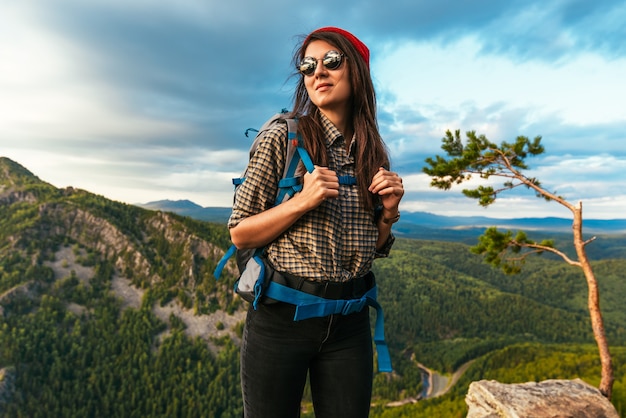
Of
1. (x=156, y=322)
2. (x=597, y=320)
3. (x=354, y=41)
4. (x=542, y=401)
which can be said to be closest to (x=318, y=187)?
(x=354, y=41)

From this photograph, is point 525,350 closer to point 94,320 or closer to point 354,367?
point 354,367

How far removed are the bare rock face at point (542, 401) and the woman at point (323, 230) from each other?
30.1 feet

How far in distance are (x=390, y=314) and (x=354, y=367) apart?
17323cm

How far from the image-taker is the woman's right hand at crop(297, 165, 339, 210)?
2402 millimetres

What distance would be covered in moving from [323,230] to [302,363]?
89cm

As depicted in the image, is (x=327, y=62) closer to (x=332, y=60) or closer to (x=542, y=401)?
(x=332, y=60)

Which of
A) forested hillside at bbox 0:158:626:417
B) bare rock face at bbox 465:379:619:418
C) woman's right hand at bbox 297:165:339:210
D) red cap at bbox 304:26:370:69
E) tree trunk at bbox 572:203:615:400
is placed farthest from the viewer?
forested hillside at bbox 0:158:626:417

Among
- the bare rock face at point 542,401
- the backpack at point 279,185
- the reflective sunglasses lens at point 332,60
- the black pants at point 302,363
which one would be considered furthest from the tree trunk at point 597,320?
the backpack at point 279,185

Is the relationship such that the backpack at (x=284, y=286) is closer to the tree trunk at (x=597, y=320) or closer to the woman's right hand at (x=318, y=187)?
the woman's right hand at (x=318, y=187)

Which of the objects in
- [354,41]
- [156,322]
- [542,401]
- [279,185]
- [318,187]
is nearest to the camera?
[318,187]

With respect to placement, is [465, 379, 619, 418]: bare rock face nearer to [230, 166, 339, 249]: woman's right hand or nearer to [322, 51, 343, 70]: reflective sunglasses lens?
[230, 166, 339, 249]: woman's right hand

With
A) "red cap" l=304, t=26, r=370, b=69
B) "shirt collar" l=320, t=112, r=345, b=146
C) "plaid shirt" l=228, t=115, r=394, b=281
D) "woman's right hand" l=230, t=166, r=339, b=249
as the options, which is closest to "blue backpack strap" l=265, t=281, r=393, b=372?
"plaid shirt" l=228, t=115, r=394, b=281

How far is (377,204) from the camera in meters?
3.03

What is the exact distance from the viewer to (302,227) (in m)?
2.62
